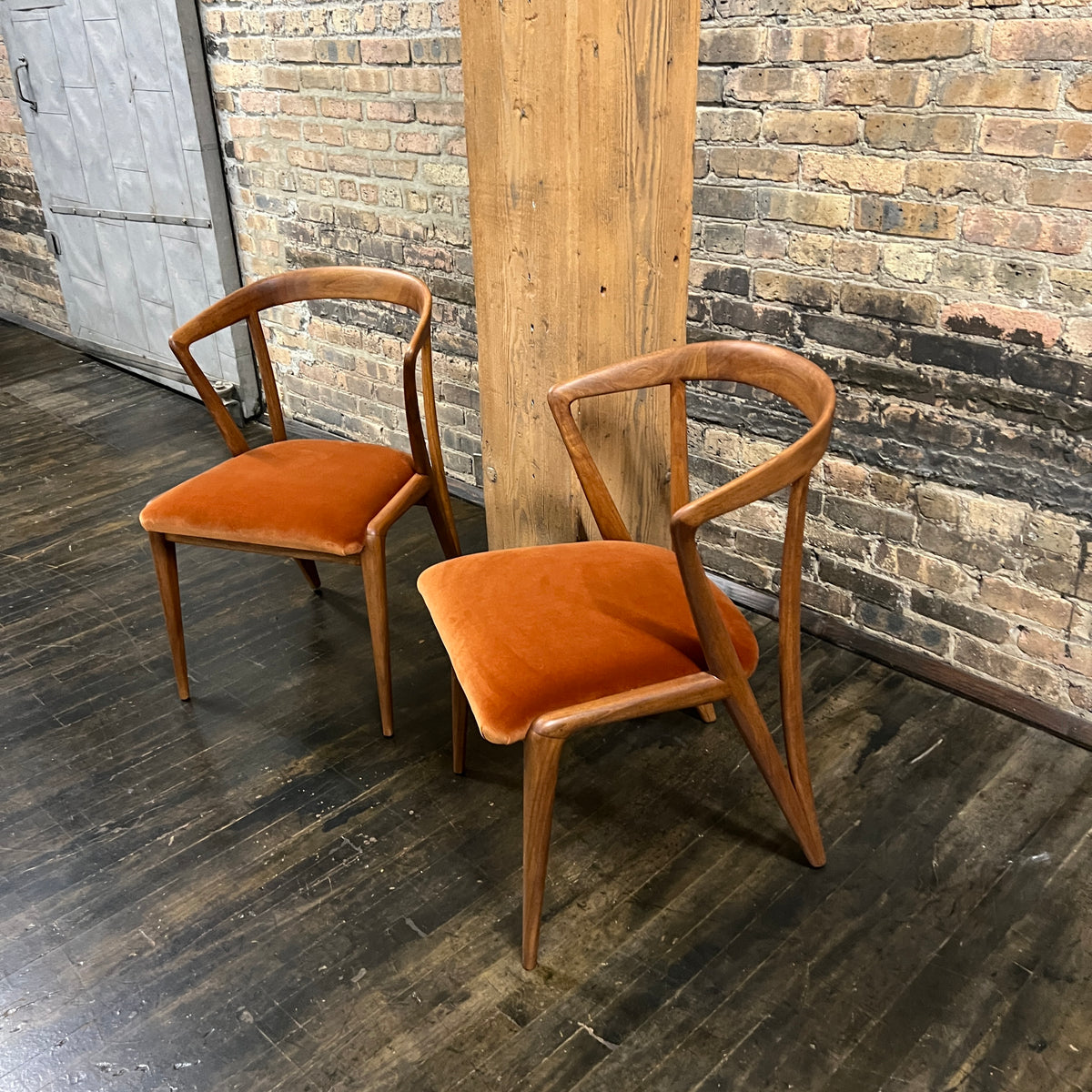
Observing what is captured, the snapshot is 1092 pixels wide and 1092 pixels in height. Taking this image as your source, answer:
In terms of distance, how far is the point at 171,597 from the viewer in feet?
7.30

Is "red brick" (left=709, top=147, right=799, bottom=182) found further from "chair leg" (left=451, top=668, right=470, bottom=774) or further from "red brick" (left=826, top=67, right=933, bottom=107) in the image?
"chair leg" (left=451, top=668, right=470, bottom=774)

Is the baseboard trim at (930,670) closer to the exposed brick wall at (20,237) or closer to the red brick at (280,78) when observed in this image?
the red brick at (280,78)

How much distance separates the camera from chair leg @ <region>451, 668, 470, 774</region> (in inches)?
77.4

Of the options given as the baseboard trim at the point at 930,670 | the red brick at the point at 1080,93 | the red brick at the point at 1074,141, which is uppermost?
the red brick at the point at 1080,93

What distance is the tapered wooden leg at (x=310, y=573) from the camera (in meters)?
2.68

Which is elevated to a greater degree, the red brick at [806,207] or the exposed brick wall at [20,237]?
the red brick at [806,207]

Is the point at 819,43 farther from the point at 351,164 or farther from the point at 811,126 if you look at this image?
the point at 351,164

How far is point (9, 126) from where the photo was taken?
4.80 m

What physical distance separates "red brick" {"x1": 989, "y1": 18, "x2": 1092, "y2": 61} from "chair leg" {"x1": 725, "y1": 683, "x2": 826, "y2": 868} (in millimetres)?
1169

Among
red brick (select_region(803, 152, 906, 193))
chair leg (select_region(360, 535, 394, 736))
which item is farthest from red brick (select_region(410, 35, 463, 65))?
chair leg (select_region(360, 535, 394, 736))

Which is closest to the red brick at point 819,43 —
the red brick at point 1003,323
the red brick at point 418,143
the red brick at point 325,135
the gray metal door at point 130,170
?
the red brick at point 1003,323

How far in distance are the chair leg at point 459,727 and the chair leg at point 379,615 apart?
18cm

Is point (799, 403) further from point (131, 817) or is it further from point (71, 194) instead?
point (71, 194)

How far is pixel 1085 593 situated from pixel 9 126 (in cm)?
500
